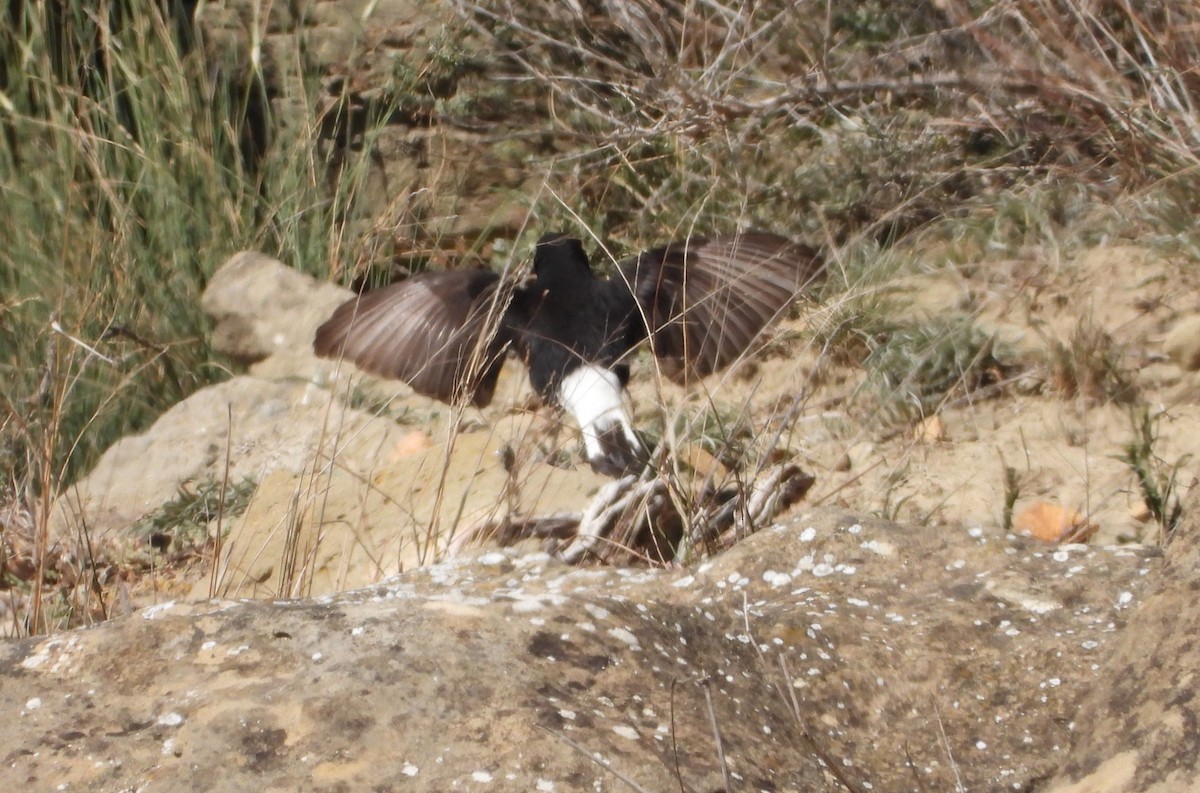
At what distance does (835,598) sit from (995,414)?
7.57ft

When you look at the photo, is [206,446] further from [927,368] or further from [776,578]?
[776,578]

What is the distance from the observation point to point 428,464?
372 centimetres

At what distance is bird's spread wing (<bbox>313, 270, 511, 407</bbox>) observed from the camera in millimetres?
4270

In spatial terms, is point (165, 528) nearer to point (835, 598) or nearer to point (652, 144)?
point (652, 144)

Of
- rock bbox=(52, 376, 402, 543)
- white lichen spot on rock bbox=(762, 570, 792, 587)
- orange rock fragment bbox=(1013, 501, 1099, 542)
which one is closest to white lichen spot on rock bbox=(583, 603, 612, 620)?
white lichen spot on rock bbox=(762, 570, 792, 587)

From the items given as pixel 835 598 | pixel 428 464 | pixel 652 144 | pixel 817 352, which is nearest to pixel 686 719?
pixel 835 598

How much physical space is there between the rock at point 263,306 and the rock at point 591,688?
320cm

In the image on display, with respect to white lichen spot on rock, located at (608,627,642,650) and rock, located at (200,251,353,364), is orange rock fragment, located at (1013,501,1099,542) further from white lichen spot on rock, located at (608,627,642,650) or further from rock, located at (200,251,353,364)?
rock, located at (200,251,353,364)

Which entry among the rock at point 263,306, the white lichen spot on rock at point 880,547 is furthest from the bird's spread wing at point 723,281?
the white lichen spot on rock at point 880,547

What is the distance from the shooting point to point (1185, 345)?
3908 millimetres

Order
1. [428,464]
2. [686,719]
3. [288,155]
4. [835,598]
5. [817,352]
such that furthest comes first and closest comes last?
[288,155]
[817,352]
[428,464]
[835,598]
[686,719]

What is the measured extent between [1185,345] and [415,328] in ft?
6.68

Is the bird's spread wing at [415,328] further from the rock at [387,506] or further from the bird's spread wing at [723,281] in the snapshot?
the bird's spread wing at [723,281]

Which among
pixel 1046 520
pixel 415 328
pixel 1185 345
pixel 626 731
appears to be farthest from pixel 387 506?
pixel 626 731
